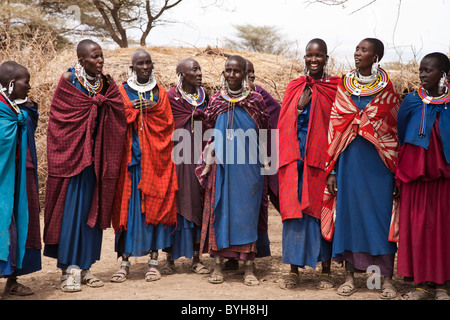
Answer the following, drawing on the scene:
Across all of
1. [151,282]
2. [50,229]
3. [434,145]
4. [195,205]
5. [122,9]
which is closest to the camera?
[434,145]

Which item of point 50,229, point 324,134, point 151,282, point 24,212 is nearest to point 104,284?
point 151,282

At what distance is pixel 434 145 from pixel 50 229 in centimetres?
366

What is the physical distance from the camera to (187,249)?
226 inches

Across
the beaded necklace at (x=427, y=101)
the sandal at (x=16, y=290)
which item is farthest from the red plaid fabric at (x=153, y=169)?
the beaded necklace at (x=427, y=101)

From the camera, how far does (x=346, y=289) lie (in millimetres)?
4891

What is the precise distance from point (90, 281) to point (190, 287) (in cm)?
99

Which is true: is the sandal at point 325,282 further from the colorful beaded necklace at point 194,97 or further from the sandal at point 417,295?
the colorful beaded necklace at point 194,97

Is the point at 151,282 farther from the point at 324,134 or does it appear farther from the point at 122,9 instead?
the point at 122,9

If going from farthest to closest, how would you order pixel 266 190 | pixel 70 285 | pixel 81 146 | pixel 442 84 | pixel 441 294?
pixel 266 190 < pixel 81 146 < pixel 70 285 < pixel 442 84 < pixel 441 294

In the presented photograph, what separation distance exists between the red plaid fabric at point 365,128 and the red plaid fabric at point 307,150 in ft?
0.40

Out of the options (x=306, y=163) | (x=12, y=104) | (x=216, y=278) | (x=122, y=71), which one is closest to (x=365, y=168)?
(x=306, y=163)

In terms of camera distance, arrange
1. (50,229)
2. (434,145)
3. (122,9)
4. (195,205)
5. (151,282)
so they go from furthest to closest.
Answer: (122,9) < (195,205) < (151,282) < (50,229) < (434,145)

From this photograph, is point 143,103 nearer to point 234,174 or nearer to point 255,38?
point 234,174

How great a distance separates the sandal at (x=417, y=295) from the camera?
4680mm
